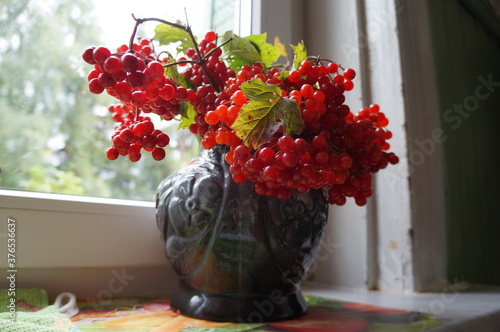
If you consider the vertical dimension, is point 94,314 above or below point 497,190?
below

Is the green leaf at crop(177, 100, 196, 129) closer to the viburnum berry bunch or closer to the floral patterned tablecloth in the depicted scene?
the viburnum berry bunch

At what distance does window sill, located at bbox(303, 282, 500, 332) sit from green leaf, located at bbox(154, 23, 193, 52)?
0.47m

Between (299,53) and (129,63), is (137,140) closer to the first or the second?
(129,63)

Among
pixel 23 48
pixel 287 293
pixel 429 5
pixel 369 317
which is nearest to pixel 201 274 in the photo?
pixel 287 293

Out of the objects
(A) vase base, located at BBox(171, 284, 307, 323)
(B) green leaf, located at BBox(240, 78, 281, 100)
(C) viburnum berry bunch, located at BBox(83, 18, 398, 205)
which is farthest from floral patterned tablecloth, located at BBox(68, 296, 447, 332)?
(B) green leaf, located at BBox(240, 78, 281, 100)

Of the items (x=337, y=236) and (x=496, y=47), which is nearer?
(x=337, y=236)

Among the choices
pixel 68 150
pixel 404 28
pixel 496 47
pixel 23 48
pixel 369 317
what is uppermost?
pixel 496 47

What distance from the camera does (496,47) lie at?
118 cm

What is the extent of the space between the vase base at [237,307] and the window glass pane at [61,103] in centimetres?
27

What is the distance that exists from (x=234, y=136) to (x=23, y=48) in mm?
424

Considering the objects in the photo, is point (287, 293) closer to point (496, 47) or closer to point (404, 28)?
point (404, 28)

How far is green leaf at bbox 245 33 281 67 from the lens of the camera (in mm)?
537

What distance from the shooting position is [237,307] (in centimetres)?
48

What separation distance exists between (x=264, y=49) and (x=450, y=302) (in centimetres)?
51
